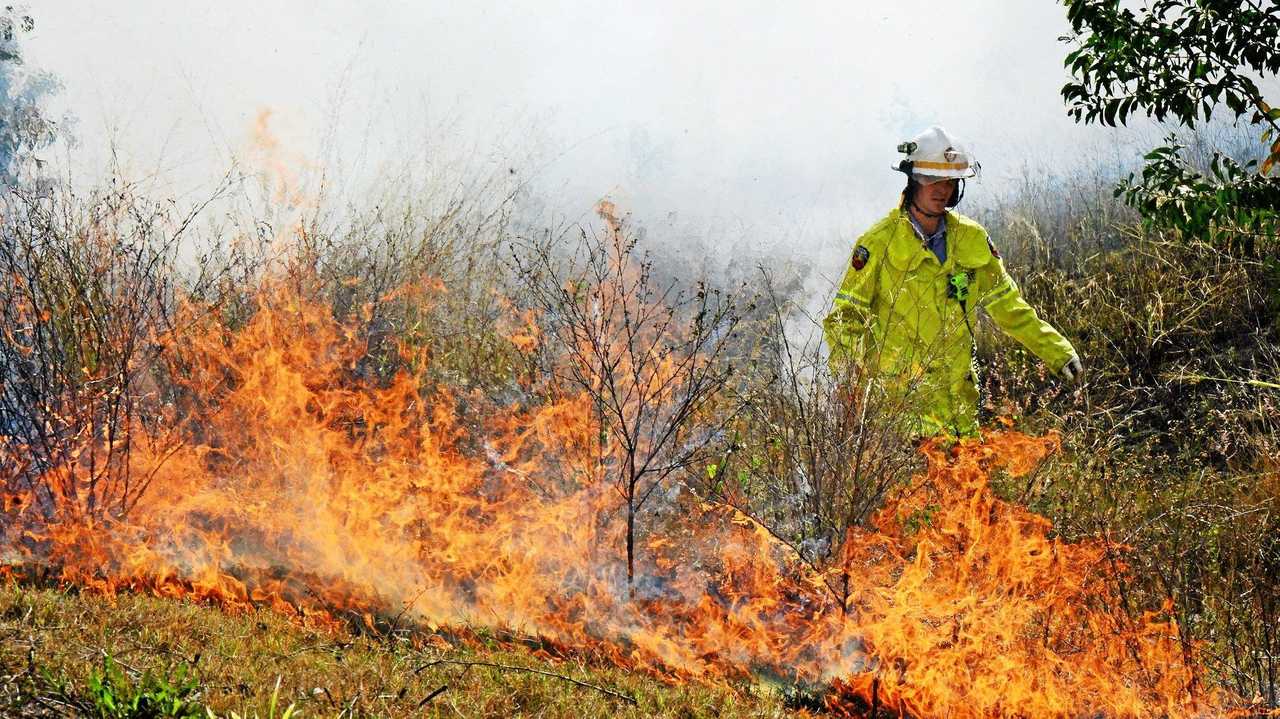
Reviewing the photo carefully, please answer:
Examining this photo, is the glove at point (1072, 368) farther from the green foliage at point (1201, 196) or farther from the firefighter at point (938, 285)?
the green foliage at point (1201, 196)

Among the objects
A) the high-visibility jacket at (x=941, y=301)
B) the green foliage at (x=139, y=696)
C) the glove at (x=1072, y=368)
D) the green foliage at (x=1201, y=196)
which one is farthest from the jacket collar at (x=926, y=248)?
the green foliage at (x=139, y=696)

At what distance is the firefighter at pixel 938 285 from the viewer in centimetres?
507

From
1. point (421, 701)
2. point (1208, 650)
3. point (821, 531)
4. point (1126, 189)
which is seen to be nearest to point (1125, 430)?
point (1126, 189)

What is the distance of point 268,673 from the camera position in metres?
3.64

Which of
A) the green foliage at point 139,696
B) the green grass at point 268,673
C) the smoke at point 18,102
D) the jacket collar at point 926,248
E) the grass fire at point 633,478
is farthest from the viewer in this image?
the smoke at point 18,102

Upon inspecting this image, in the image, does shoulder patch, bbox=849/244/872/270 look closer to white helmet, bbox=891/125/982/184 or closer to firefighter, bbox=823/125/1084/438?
firefighter, bbox=823/125/1084/438

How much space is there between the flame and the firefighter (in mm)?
337

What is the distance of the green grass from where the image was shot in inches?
129

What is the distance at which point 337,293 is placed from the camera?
647cm

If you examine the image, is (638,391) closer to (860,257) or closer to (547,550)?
(547,550)

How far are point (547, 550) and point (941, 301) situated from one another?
2.21 metres

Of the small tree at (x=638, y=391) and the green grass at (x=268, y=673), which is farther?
the small tree at (x=638, y=391)

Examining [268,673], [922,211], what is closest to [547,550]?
[268,673]

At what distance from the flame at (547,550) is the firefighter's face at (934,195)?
3.69ft
